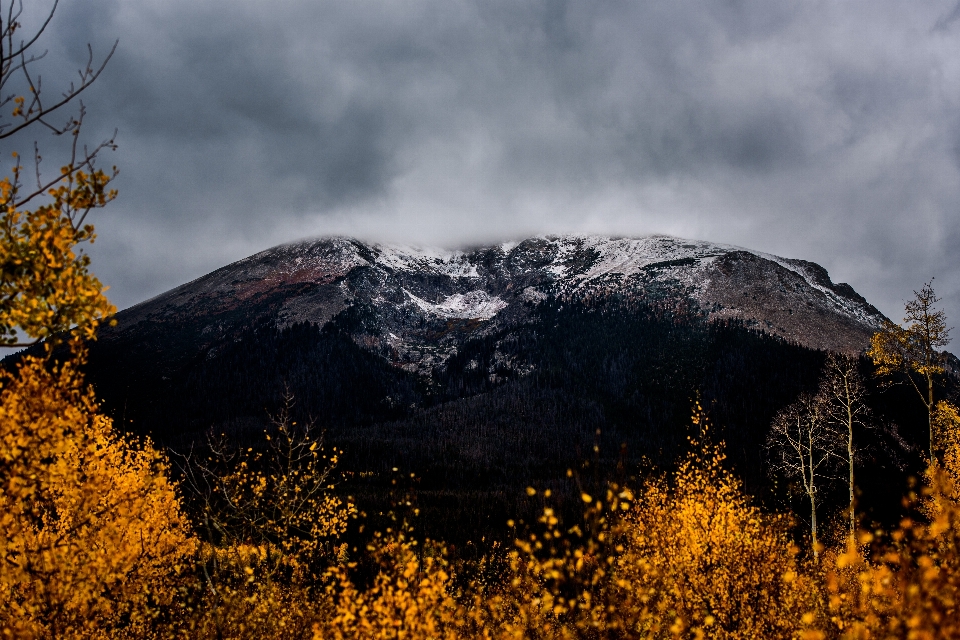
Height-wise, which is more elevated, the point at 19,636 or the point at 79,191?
the point at 79,191

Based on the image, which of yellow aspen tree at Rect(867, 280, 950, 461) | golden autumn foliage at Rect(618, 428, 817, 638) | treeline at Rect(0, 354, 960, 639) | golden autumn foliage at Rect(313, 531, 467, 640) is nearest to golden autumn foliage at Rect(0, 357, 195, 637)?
treeline at Rect(0, 354, 960, 639)

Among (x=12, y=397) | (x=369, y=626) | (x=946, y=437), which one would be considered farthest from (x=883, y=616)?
(x=946, y=437)

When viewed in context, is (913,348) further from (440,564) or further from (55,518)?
(55,518)

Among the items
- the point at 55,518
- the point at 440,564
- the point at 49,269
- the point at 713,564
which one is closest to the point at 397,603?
the point at 440,564

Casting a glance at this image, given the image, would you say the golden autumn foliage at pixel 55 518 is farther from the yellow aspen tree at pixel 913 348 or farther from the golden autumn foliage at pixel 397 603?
the yellow aspen tree at pixel 913 348

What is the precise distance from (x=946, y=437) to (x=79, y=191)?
35462mm

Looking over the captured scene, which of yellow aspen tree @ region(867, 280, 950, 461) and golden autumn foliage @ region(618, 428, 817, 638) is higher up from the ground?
yellow aspen tree @ region(867, 280, 950, 461)

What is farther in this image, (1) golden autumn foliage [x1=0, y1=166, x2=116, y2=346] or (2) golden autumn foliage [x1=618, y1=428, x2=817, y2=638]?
(2) golden autumn foliage [x1=618, y1=428, x2=817, y2=638]

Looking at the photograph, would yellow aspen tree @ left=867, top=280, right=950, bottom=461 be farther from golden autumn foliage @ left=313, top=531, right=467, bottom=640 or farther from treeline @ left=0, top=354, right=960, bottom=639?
golden autumn foliage @ left=313, top=531, right=467, bottom=640

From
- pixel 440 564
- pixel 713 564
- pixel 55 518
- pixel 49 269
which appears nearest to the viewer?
pixel 49 269

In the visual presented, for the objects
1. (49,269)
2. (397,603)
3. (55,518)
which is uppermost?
(49,269)

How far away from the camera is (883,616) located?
10.0 metres

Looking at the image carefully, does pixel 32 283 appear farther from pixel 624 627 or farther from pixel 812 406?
pixel 812 406

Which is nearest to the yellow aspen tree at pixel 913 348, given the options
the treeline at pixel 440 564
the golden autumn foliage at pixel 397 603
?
the treeline at pixel 440 564
